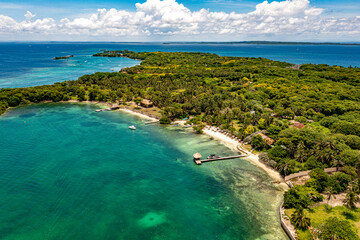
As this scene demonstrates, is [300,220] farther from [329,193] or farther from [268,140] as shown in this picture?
[268,140]

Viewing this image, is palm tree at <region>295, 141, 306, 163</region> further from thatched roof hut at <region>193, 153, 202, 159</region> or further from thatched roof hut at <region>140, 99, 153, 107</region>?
thatched roof hut at <region>140, 99, 153, 107</region>

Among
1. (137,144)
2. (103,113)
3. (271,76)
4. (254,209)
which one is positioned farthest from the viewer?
(271,76)

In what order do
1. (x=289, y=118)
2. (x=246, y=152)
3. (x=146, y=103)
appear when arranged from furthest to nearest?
(x=146, y=103), (x=289, y=118), (x=246, y=152)

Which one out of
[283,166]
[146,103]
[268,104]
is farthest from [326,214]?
[146,103]

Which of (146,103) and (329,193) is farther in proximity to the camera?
(146,103)

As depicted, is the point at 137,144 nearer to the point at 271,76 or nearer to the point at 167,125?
the point at 167,125

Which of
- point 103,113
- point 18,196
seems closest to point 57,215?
point 18,196
